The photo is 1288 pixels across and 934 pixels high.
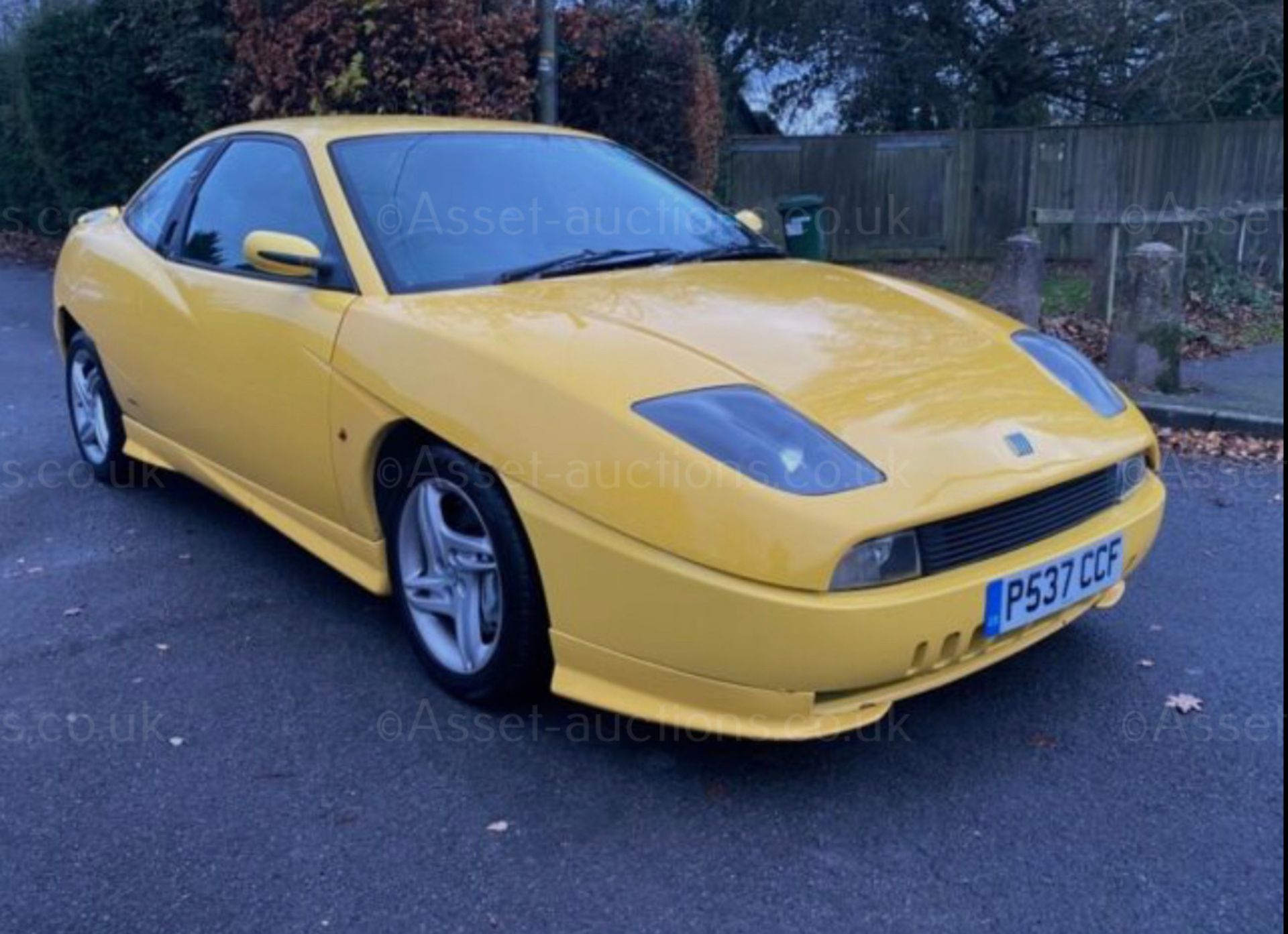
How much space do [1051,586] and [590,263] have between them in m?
1.63

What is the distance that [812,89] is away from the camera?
731 inches

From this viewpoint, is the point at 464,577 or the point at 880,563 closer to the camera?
the point at 880,563

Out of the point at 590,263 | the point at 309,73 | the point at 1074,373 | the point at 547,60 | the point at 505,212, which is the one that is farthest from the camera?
the point at 309,73

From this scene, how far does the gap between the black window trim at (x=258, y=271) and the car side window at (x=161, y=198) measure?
85 millimetres

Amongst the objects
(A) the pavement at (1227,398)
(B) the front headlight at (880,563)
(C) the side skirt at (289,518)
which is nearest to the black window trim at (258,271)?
Result: (C) the side skirt at (289,518)

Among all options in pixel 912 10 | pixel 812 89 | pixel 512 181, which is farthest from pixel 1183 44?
pixel 512 181

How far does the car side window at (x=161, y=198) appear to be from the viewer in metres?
4.39

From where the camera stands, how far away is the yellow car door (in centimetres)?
330

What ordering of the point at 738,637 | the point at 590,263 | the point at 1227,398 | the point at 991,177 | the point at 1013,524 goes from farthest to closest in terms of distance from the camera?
the point at 991,177 → the point at 1227,398 → the point at 590,263 → the point at 1013,524 → the point at 738,637

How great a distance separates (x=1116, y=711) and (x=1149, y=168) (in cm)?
1237

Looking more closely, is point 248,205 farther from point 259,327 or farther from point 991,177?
point 991,177

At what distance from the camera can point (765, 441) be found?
2480 millimetres

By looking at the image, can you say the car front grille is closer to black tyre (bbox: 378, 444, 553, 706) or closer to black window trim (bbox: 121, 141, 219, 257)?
black tyre (bbox: 378, 444, 553, 706)

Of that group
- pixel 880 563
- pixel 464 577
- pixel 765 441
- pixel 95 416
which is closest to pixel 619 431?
pixel 765 441
